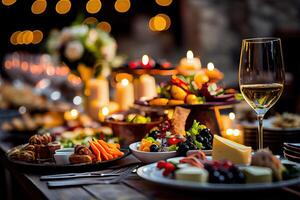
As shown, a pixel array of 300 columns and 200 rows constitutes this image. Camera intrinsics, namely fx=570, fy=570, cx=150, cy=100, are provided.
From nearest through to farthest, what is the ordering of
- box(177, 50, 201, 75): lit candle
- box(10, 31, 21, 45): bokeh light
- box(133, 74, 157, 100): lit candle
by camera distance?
box(177, 50, 201, 75): lit candle, box(133, 74, 157, 100): lit candle, box(10, 31, 21, 45): bokeh light

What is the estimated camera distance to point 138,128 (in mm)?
1931

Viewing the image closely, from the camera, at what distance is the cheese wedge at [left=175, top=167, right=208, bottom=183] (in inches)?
46.5

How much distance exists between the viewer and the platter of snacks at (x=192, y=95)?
188 cm

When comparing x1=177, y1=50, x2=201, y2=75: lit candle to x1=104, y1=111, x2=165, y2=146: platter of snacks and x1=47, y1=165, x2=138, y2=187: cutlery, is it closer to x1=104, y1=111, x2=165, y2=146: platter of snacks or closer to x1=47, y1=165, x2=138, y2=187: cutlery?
x1=104, y1=111, x2=165, y2=146: platter of snacks

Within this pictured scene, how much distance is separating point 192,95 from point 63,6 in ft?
21.2

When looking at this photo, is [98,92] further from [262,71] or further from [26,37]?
[26,37]

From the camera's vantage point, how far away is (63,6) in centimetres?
805

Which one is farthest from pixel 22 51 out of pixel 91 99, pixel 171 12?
pixel 91 99

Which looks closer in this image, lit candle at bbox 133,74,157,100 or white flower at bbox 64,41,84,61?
lit candle at bbox 133,74,157,100

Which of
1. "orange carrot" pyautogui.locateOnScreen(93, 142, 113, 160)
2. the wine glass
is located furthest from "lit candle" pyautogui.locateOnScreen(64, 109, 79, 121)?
the wine glass

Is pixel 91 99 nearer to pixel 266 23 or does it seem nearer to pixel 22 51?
pixel 266 23

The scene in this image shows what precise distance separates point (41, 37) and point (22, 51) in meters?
0.46

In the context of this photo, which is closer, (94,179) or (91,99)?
(94,179)

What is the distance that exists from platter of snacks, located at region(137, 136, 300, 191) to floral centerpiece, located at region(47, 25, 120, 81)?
189cm
